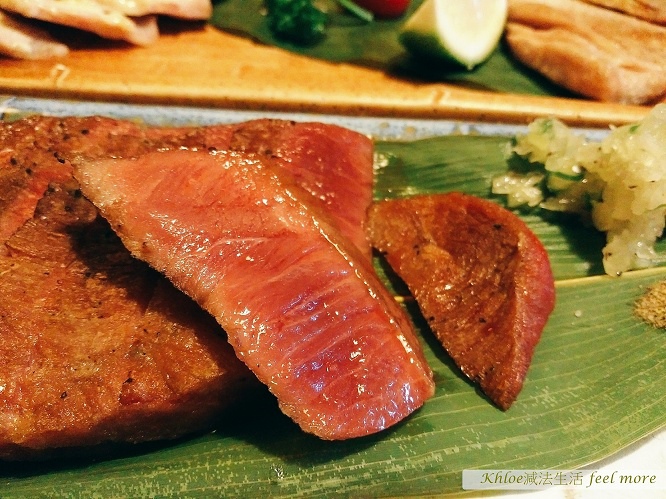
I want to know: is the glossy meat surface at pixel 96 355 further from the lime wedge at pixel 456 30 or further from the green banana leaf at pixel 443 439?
the lime wedge at pixel 456 30

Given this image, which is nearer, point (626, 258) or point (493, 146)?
point (626, 258)

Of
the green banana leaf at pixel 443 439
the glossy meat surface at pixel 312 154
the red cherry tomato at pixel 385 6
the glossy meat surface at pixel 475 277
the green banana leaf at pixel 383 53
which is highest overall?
the red cherry tomato at pixel 385 6

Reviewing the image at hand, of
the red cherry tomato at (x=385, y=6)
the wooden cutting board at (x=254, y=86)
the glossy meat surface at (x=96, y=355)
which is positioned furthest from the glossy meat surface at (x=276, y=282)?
the red cherry tomato at (x=385, y=6)

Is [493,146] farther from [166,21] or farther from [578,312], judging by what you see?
[166,21]

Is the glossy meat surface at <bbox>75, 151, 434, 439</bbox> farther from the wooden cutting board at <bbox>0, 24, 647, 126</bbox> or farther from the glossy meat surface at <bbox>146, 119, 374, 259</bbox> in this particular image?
the wooden cutting board at <bbox>0, 24, 647, 126</bbox>

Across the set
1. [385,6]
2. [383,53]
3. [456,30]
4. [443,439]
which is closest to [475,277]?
[443,439]

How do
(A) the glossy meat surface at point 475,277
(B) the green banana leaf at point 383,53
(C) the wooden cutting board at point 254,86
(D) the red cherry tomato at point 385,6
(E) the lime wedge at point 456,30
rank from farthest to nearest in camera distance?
(D) the red cherry tomato at point 385,6
(B) the green banana leaf at point 383,53
(E) the lime wedge at point 456,30
(C) the wooden cutting board at point 254,86
(A) the glossy meat surface at point 475,277

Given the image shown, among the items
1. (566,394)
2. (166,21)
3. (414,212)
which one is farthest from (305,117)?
(566,394)
